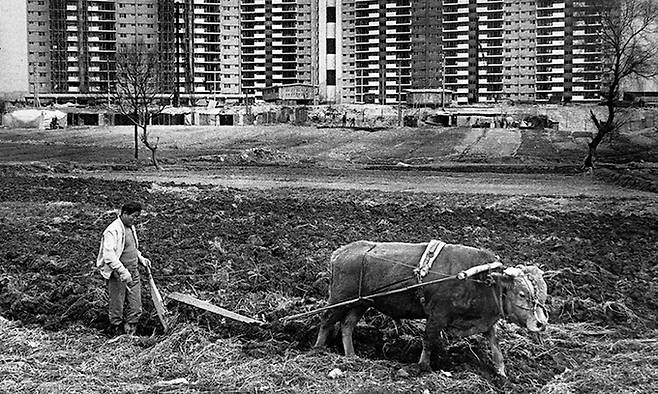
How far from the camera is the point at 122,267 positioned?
1091 cm

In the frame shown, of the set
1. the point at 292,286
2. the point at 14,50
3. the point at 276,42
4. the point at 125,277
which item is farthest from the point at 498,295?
the point at 276,42

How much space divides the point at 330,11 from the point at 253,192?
9594 cm

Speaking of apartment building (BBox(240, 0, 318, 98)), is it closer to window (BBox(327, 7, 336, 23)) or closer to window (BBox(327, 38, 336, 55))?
window (BBox(327, 7, 336, 23))

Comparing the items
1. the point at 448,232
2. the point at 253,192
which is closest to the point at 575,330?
the point at 448,232

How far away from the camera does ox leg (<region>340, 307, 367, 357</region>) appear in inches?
396

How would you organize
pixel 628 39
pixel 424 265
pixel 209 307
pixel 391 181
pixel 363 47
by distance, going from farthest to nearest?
pixel 363 47 → pixel 628 39 → pixel 391 181 → pixel 209 307 → pixel 424 265

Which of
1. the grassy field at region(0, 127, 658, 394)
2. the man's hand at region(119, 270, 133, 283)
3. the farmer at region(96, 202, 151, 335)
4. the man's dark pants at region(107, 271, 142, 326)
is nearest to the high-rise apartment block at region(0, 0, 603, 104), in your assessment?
the grassy field at region(0, 127, 658, 394)

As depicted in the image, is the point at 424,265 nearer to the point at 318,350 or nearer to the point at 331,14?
the point at 318,350

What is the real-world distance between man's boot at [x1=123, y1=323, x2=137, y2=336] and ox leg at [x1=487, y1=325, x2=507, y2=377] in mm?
4502

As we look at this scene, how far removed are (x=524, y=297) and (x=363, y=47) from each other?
113m

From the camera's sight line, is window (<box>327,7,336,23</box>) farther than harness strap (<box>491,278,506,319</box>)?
Yes

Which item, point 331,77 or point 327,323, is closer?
point 327,323

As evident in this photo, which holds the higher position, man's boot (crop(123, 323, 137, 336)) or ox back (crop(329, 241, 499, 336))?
ox back (crop(329, 241, 499, 336))

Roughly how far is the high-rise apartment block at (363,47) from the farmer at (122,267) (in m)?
100
